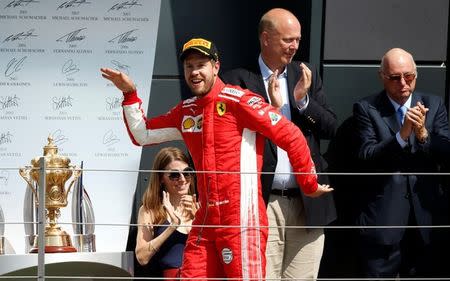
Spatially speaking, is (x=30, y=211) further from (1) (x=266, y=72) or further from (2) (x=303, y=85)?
(2) (x=303, y=85)

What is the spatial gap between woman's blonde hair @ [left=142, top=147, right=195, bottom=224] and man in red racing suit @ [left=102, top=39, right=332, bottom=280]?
2.19 feet

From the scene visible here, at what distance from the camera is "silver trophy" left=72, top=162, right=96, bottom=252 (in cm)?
693

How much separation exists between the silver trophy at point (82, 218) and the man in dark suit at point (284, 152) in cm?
87

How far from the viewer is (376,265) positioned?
6852 millimetres

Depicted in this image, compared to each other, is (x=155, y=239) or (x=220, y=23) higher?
(x=220, y=23)

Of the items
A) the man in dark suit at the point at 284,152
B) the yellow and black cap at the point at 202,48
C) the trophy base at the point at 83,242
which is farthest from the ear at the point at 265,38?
the trophy base at the point at 83,242

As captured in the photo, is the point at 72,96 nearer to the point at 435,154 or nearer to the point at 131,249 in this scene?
the point at 131,249

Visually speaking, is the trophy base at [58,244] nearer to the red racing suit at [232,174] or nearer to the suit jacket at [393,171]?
the red racing suit at [232,174]

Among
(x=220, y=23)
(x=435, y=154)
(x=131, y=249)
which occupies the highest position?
(x=220, y=23)

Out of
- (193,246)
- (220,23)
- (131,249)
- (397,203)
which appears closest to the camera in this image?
(193,246)

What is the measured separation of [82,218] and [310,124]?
3.78 feet

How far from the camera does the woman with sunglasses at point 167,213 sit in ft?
22.5

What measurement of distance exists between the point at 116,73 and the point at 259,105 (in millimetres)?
639

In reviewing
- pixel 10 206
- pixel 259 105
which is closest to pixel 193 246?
pixel 259 105
